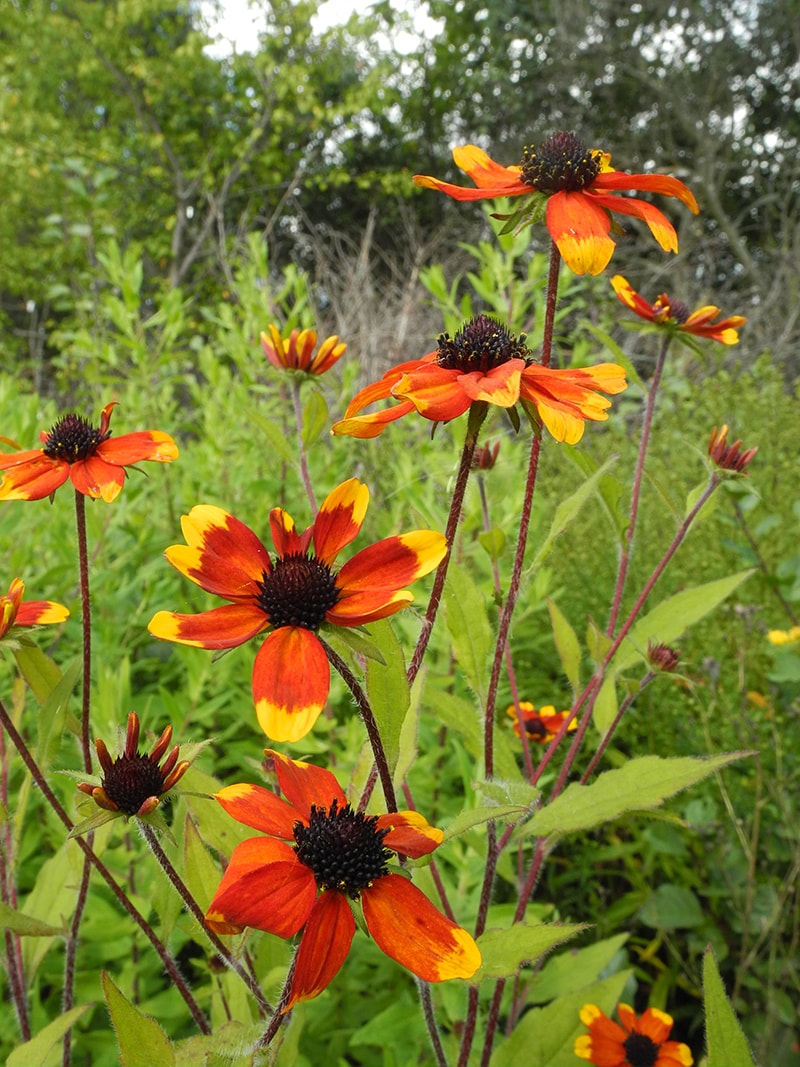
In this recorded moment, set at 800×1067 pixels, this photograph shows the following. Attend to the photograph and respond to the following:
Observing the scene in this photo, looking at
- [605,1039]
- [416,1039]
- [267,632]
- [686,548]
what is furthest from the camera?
[686,548]

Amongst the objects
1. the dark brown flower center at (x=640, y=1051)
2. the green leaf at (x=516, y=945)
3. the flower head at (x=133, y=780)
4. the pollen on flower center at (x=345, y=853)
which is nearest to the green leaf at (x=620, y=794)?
the green leaf at (x=516, y=945)

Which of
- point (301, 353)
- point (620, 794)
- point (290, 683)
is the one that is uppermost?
point (301, 353)

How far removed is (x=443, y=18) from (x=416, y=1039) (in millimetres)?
13336

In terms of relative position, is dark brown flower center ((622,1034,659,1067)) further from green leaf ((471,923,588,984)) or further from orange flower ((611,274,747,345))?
orange flower ((611,274,747,345))

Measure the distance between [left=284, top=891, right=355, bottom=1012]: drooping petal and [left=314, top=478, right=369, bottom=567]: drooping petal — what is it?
285mm

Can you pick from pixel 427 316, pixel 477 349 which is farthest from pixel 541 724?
pixel 427 316

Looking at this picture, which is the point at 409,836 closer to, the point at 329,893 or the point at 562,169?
the point at 329,893

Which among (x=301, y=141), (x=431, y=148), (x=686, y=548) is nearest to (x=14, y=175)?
(x=301, y=141)

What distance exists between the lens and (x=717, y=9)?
9.55 m

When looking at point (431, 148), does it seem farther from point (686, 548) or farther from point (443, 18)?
point (686, 548)

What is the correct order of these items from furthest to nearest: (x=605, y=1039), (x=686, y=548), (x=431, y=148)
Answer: (x=431, y=148) → (x=686, y=548) → (x=605, y=1039)

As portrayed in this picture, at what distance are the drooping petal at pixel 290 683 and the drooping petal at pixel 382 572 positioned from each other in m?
0.03

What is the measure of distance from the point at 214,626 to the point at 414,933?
290 millimetres

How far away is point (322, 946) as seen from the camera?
1.80 ft
